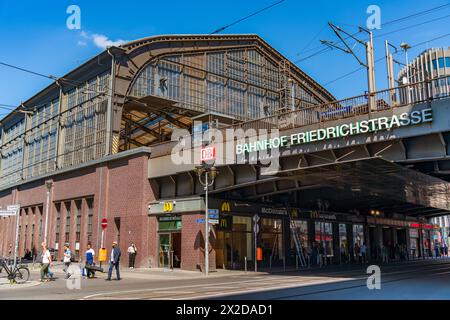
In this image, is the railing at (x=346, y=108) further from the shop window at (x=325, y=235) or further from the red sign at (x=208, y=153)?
the shop window at (x=325, y=235)

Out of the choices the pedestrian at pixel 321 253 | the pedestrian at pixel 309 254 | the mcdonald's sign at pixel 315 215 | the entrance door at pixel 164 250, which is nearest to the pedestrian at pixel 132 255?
the entrance door at pixel 164 250

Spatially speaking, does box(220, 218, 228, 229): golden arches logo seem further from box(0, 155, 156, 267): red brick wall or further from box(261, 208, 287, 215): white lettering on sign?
box(0, 155, 156, 267): red brick wall

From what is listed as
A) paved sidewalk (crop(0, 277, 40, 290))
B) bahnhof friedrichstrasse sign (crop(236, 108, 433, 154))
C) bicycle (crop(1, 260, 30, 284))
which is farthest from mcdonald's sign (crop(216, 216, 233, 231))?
bicycle (crop(1, 260, 30, 284))

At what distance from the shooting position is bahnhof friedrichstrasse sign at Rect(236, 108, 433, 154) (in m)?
20.2

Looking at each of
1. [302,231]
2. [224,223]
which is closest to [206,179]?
[224,223]

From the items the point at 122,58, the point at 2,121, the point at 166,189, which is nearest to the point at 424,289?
the point at 166,189

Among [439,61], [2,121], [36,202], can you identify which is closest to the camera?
[36,202]

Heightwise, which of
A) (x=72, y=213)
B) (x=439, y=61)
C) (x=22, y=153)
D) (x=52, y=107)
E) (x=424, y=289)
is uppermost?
(x=439, y=61)

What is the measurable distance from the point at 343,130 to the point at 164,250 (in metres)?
16.6

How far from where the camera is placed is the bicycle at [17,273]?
21030 millimetres

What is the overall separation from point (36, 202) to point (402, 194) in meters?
37.4

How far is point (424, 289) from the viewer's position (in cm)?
1664

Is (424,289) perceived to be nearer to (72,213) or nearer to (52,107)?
(72,213)

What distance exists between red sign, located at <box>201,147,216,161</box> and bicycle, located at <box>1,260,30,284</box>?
1198 centimetres
